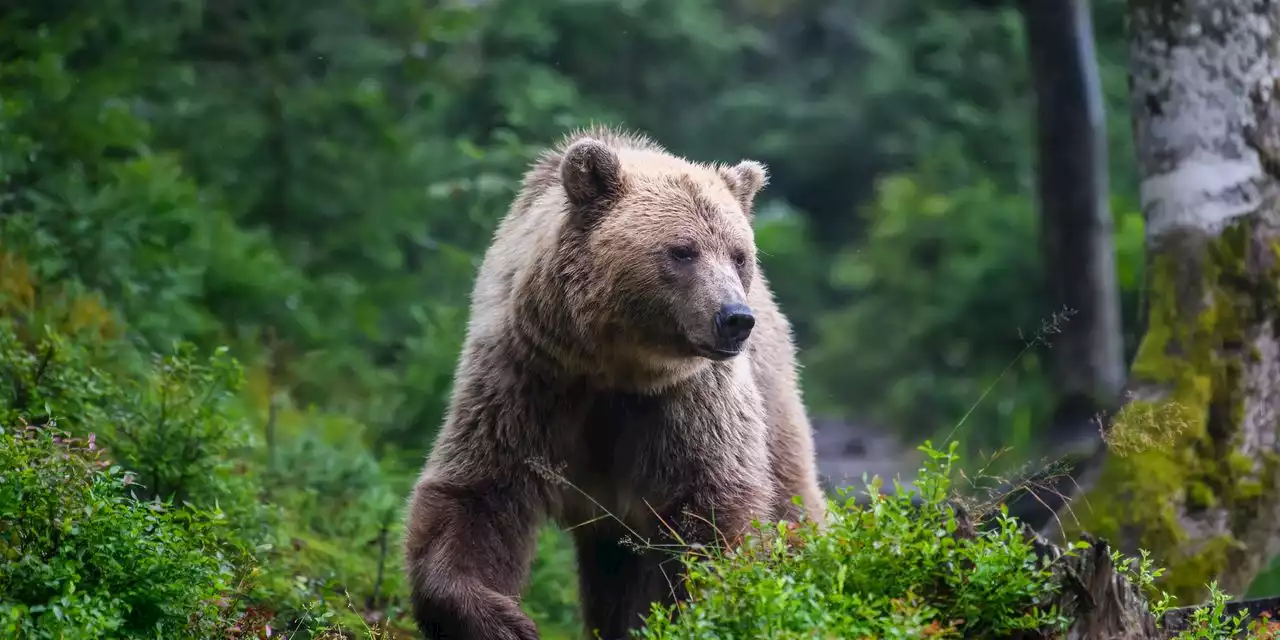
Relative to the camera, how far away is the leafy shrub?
4340mm

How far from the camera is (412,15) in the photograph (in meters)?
11.9

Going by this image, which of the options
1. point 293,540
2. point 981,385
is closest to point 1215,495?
point 293,540

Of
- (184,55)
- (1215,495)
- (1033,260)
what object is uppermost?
(184,55)

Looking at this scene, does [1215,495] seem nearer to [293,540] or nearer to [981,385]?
[293,540]

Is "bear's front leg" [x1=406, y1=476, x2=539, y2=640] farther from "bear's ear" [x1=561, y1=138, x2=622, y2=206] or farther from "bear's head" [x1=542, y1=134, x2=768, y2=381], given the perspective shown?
"bear's ear" [x1=561, y1=138, x2=622, y2=206]

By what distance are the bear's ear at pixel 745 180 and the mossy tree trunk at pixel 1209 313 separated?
2057 millimetres

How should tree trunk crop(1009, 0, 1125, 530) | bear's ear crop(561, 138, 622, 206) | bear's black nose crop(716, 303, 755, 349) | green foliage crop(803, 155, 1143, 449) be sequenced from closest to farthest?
bear's black nose crop(716, 303, 755, 349)
bear's ear crop(561, 138, 622, 206)
tree trunk crop(1009, 0, 1125, 530)
green foliage crop(803, 155, 1143, 449)

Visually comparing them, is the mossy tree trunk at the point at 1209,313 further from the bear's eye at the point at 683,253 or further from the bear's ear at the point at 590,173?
the bear's ear at the point at 590,173

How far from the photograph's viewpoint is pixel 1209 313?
6.93 metres

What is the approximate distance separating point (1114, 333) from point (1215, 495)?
445 centimetres

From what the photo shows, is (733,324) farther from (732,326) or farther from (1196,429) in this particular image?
(1196,429)

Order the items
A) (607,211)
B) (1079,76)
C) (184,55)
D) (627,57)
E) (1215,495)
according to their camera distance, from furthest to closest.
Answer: (627,57), (184,55), (1079,76), (1215,495), (607,211)

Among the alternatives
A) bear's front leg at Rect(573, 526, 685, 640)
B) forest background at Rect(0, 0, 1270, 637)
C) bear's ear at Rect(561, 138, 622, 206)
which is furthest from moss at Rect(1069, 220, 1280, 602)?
bear's ear at Rect(561, 138, 622, 206)

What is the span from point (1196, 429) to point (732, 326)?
2.74 m
